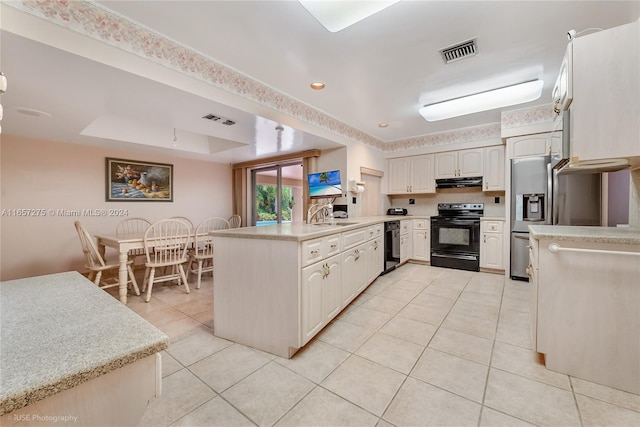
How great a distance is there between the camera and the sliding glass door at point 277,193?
532cm

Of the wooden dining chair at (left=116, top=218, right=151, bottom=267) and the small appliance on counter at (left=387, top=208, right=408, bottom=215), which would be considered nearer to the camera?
the wooden dining chair at (left=116, top=218, right=151, bottom=267)

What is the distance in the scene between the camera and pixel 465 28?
1963mm

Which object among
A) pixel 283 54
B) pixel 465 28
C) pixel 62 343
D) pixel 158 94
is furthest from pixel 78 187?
pixel 465 28

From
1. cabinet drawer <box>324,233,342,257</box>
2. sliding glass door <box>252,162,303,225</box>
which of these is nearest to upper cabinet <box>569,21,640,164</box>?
cabinet drawer <box>324,233,342,257</box>

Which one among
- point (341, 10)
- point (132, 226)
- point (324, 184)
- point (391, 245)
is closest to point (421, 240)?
point (391, 245)

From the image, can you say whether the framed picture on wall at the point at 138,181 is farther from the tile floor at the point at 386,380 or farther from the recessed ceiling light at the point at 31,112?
the tile floor at the point at 386,380

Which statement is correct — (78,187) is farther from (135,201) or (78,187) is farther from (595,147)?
(595,147)

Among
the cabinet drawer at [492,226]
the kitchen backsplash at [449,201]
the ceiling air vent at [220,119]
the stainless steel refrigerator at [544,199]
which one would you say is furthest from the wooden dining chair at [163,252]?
the stainless steel refrigerator at [544,199]

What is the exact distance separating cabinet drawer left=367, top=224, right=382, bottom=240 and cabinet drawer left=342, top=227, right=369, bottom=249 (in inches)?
3.0

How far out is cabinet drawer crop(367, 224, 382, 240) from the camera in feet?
10.6

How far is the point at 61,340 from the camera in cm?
58

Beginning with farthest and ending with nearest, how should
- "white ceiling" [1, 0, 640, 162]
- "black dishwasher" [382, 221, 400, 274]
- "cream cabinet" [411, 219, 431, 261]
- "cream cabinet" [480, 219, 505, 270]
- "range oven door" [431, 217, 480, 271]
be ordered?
"cream cabinet" [411, 219, 431, 261], "range oven door" [431, 217, 480, 271], "cream cabinet" [480, 219, 505, 270], "black dishwasher" [382, 221, 400, 274], "white ceiling" [1, 0, 640, 162]

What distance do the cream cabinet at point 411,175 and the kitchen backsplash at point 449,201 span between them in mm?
332

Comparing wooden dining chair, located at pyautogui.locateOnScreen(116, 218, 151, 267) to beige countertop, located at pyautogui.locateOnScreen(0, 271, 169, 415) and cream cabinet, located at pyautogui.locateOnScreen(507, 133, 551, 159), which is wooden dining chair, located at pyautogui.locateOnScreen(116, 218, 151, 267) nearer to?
beige countertop, located at pyautogui.locateOnScreen(0, 271, 169, 415)
